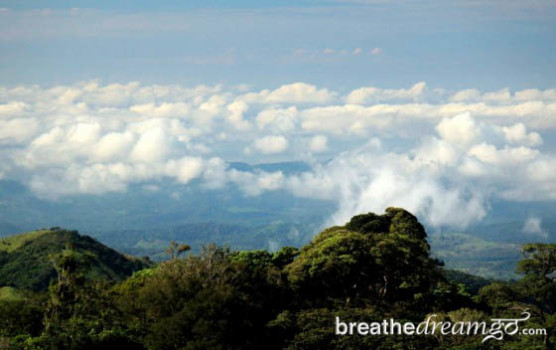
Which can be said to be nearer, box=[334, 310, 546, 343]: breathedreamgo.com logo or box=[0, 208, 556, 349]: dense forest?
box=[0, 208, 556, 349]: dense forest

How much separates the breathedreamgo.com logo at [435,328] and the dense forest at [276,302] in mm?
641

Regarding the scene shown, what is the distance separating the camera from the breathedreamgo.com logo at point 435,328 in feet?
172

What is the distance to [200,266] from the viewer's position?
56.7 metres

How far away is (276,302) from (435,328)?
59.5ft

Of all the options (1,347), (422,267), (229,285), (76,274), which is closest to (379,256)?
(422,267)

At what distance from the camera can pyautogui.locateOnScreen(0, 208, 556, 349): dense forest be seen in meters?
50.5

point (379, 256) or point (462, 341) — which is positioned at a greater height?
point (379, 256)

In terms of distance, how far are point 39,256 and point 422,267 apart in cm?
15248

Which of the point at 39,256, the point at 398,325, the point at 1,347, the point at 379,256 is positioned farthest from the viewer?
the point at 39,256

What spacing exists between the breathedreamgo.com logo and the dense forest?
64 cm

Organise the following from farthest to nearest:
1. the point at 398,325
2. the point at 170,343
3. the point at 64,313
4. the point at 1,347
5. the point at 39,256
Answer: the point at 39,256 < the point at 64,313 < the point at 398,325 < the point at 170,343 < the point at 1,347

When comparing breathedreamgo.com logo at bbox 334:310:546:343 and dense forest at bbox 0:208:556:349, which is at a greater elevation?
dense forest at bbox 0:208:556:349

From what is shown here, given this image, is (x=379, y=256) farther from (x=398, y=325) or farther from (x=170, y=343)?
(x=170, y=343)

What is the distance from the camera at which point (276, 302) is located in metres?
63.7
